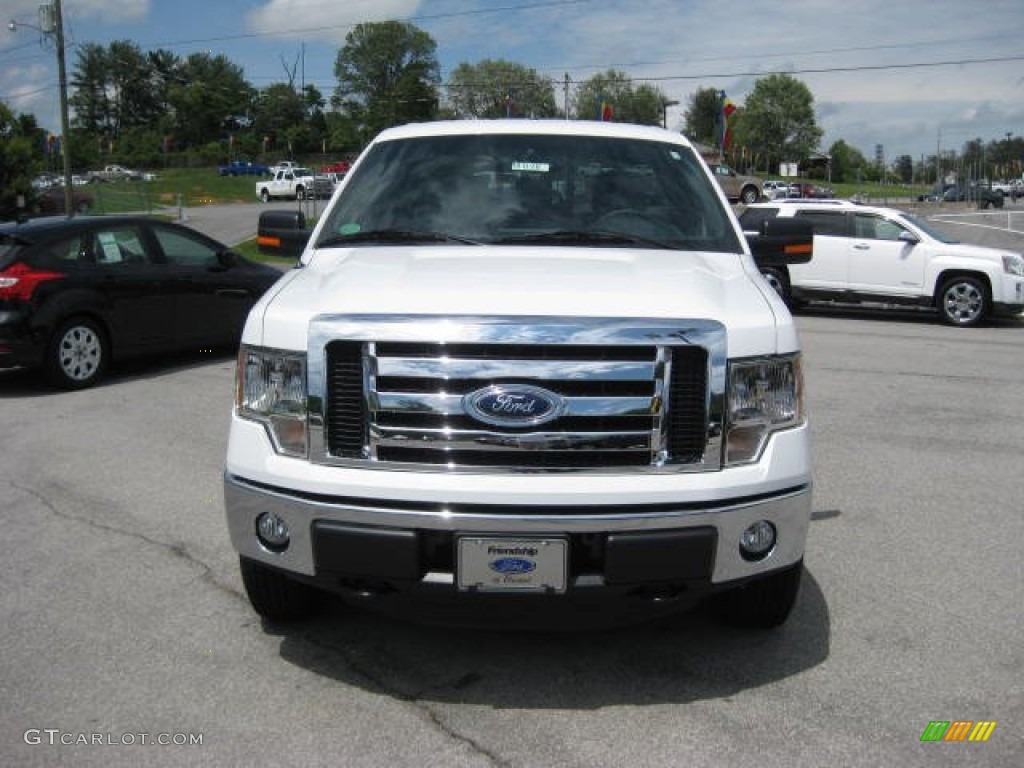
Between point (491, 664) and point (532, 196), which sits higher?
point (532, 196)

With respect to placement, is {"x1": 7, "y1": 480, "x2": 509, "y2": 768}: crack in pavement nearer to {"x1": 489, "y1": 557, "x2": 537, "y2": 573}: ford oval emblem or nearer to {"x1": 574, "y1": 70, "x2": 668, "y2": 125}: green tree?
{"x1": 489, "y1": 557, "x2": 537, "y2": 573}: ford oval emblem

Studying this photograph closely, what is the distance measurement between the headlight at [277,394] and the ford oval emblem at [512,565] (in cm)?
74

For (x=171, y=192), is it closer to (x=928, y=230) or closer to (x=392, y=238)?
(x=928, y=230)

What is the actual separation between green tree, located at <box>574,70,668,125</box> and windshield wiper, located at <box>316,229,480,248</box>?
262ft

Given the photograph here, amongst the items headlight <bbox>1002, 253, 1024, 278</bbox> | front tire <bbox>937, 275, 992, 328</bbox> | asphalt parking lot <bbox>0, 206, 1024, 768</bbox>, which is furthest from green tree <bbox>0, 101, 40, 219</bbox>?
asphalt parking lot <bbox>0, 206, 1024, 768</bbox>

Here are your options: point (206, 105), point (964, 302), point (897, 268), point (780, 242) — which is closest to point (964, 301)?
point (964, 302)

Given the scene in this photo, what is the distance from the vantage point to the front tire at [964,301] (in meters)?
14.6

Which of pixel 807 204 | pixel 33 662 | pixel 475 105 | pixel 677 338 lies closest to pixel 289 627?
pixel 33 662

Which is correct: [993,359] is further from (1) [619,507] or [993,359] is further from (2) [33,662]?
(2) [33,662]

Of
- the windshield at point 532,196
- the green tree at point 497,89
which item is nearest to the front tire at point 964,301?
the windshield at point 532,196

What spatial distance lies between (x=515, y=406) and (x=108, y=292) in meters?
7.58

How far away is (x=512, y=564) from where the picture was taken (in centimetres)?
306

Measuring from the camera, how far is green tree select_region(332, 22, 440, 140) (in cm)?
10894

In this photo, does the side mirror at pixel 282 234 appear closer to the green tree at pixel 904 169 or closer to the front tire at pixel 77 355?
the front tire at pixel 77 355
